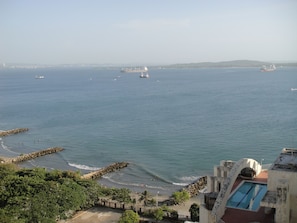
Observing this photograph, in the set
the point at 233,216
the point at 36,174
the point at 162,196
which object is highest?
the point at 233,216

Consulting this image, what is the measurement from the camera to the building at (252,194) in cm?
1396

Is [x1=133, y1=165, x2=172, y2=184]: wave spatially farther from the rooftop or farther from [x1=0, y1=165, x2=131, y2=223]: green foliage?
A: the rooftop

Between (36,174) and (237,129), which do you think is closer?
(36,174)

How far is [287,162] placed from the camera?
16125mm

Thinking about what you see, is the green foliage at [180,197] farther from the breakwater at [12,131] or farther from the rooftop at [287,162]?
the breakwater at [12,131]

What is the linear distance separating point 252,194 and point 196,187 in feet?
74.0

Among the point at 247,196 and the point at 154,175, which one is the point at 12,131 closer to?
the point at 154,175

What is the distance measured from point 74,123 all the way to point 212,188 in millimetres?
61697

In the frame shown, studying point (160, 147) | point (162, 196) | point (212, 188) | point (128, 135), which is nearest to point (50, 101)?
point (128, 135)

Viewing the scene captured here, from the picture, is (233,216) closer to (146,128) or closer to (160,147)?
(160,147)

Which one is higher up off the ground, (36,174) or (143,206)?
(36,174)

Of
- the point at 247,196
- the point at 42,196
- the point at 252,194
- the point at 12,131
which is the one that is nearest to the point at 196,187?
the point at 42,196

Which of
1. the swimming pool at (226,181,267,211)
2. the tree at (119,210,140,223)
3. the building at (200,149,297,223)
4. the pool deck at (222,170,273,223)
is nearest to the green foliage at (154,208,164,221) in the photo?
the tree at (119,210,140,223)

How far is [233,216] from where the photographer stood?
52.4 feet
